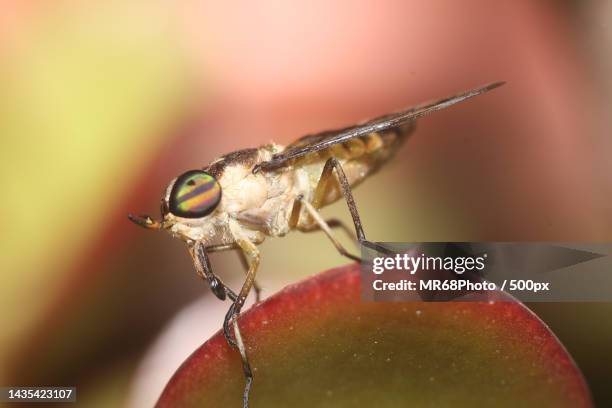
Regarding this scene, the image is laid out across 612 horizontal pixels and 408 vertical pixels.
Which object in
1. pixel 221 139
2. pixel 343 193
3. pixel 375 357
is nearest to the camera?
pixel 375 357

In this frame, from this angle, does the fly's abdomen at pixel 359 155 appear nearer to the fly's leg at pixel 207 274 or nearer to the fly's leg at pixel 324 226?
the fly's leg at pixel 324 226

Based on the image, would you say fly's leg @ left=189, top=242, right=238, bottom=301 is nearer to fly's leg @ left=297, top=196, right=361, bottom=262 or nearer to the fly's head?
the fly's head

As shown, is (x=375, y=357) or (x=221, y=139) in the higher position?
(x=221, y=139)

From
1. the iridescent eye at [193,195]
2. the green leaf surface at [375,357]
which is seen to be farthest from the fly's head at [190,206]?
the green leaf surface at [375,357]

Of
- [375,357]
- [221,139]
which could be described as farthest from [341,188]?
[375,357]

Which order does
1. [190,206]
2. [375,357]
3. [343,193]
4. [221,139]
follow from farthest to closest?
1. [221,139]
2. [343,193]
3. [190,206]
4. [375,357]

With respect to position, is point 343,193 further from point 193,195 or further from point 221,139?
point 221,139
